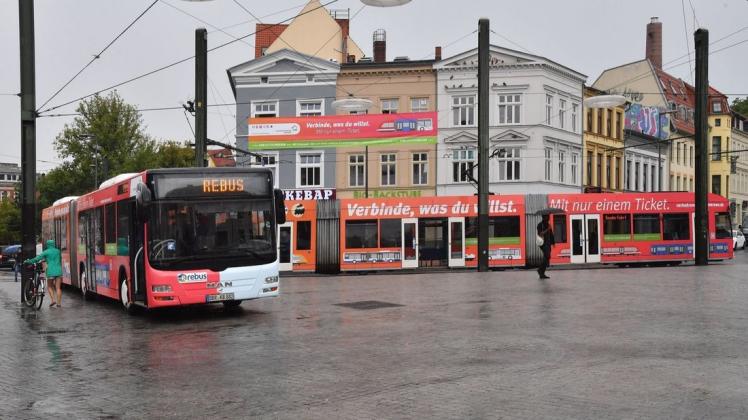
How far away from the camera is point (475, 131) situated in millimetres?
47250

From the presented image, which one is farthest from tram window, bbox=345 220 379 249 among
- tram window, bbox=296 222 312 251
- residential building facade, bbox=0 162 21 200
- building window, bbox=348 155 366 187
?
residential building facade, bbox=0 162 21 200

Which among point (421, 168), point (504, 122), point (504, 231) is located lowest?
point (504, 231)

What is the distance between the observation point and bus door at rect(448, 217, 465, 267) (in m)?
35.0

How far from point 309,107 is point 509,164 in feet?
40.0

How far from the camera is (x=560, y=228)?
3522 centimetres

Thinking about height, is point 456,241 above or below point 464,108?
below

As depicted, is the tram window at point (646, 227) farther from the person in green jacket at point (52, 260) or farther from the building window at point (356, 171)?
the person in green jacket at point (52, 260)

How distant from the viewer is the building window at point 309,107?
48.0m

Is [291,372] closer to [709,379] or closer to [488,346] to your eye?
[488,346]

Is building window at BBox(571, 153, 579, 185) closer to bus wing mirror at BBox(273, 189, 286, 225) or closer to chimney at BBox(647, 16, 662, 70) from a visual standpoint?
chimney at BBox(647, 16, 662, 70)

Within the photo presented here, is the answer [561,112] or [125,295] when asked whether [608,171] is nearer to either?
[561,112]

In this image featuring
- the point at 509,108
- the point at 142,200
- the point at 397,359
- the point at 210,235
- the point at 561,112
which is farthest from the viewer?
the point at 561,112

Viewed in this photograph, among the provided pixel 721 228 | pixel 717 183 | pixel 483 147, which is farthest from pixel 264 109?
pixel 717 183

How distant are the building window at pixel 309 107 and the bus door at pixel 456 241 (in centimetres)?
1575
